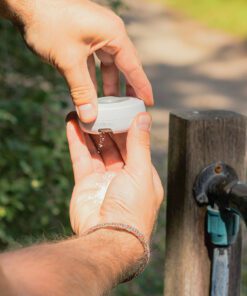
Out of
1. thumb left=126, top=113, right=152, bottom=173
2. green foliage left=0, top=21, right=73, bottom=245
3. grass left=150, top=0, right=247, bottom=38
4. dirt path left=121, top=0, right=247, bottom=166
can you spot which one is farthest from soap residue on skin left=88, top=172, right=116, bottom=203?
grass left=150, top=0, right=247, bottom=38

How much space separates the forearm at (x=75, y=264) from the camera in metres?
1.59

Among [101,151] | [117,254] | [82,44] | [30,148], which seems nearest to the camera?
[117,254]

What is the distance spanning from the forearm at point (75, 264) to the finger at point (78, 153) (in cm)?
35

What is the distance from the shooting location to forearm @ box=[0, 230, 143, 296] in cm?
159

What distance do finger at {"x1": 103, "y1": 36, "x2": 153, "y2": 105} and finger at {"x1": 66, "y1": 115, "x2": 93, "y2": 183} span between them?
20 cm

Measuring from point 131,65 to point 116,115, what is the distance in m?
0.19

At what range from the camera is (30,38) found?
2.44 meters

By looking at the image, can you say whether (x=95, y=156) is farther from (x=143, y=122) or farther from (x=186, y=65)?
(x=186, y=65)

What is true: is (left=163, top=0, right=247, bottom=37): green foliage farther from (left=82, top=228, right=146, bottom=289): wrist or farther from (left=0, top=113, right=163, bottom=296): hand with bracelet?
(left=82, top=228, right=146, bottom=289): wrist

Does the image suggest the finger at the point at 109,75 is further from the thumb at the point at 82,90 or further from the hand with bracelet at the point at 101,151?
the thumb at the point at 82,90

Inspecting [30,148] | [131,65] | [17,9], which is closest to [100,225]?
[131,65]

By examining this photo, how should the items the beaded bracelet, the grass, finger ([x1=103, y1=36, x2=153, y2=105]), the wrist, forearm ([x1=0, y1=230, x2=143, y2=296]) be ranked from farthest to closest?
the grass → finger ([x1=103, y1=36, x2=153, y2=105]) → the beaded bracelet → the wrist → forearm ([x1=0, y1=230, x2=143, y2=296])

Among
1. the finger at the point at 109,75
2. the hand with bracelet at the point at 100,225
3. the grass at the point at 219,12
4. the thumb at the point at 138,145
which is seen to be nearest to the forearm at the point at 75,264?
the hand with bracelet at the point at 100,225

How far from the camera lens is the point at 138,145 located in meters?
2.20
